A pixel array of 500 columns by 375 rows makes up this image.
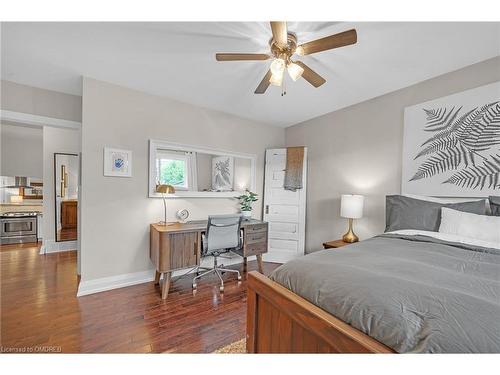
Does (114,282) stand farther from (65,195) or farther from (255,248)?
(65,195)

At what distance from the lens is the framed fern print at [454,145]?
7.11 ft

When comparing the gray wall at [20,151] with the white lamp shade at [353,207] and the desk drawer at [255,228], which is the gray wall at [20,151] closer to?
the desk drawer at [255,228]

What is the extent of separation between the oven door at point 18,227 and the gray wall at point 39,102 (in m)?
3.44

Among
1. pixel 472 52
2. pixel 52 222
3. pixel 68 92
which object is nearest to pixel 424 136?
pixel 472 52

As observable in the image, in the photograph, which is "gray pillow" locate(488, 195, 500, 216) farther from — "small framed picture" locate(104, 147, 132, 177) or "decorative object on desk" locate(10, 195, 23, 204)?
"decorative object on desk" locate(10, 195, 23, 204)

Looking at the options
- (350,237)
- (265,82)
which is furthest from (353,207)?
(265,82)

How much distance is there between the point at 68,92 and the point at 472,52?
4592 mm

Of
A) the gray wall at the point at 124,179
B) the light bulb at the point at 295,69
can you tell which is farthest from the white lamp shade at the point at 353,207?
the gray wall at the point at 124,179

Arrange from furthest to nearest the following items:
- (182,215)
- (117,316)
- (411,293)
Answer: (182,215)
(117,316)
(411,293)

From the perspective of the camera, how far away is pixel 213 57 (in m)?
2.21

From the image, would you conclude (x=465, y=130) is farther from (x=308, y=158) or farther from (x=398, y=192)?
(x=308, y=158)

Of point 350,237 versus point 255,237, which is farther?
point 255,237

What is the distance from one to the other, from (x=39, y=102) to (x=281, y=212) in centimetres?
370

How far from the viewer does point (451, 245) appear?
5.46 ft
